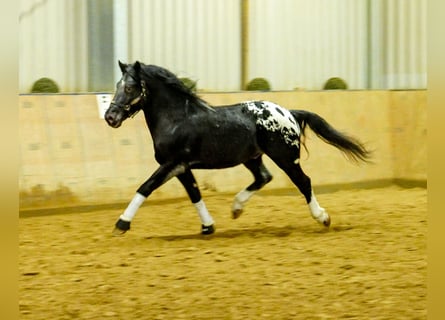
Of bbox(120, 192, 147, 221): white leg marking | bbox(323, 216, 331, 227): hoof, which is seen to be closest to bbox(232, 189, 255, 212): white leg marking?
bbox(323, 216, 331, 227): hoof

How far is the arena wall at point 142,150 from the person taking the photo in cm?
919

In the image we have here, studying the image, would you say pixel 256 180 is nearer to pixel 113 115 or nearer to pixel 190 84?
pixel 190 84

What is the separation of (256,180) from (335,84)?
563cm

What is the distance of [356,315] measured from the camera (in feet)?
14.0

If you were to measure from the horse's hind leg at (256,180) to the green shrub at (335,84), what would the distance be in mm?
5467

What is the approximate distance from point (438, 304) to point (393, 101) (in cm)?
1126

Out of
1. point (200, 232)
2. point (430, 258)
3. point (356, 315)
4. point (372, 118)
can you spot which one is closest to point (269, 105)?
point (200, 232)

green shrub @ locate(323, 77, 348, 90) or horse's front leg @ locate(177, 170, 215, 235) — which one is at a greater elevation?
green shrub @ locate(323, 77, 348, 90)

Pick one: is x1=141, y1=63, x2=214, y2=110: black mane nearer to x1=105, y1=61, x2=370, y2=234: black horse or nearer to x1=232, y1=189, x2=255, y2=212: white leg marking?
x1=105, y1=61, x2=370, y2=234: black horse

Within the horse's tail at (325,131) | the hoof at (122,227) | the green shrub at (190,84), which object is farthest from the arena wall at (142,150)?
the hoof at (122,227)

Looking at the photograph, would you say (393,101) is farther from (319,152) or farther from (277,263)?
(277,263)

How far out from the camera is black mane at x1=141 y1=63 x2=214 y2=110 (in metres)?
7.39

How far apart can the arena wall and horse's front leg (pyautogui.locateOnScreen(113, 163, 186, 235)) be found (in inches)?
86.6

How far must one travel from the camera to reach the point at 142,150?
10.0 metres
